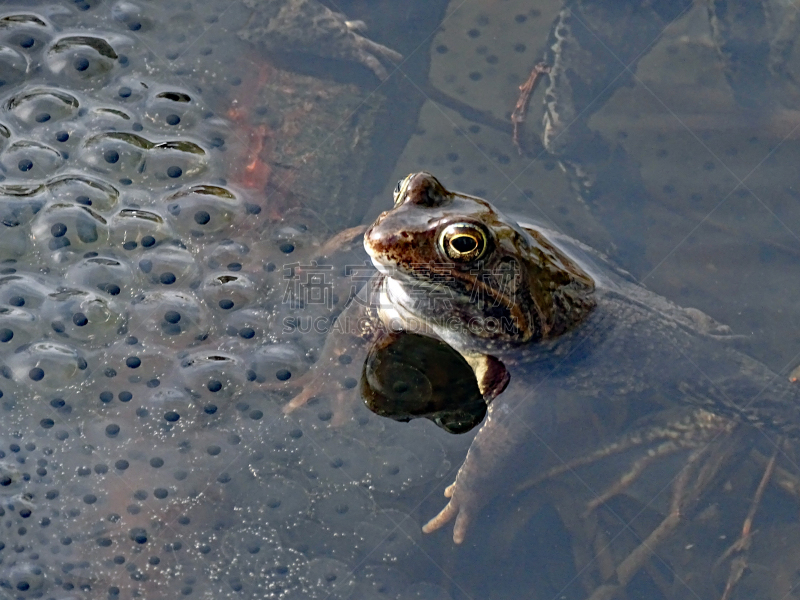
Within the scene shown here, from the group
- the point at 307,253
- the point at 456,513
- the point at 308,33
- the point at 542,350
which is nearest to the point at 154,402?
Result: the point at 307,253

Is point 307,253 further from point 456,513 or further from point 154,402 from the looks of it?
point 456,513

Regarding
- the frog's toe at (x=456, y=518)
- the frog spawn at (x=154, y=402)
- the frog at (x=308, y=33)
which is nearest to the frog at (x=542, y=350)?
the frog's toe at (x=456, y=518)

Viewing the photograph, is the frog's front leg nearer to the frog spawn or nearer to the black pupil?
the frog spawn

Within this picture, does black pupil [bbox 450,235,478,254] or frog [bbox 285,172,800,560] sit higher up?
black pupil [bbox 450,235,478,254]

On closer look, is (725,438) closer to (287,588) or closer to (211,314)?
(287,588)

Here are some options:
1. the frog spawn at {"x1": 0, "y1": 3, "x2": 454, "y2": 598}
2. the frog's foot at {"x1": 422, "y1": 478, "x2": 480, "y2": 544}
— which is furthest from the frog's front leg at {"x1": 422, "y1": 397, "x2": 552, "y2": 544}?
the frog spawn at {"x1": 0, "y1": 3, "x2": 454, "y2": 598}

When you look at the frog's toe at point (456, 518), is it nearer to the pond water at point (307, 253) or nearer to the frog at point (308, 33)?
the pond water at point (307, 253)

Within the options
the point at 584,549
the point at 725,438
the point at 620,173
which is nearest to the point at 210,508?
the point at 584,549
